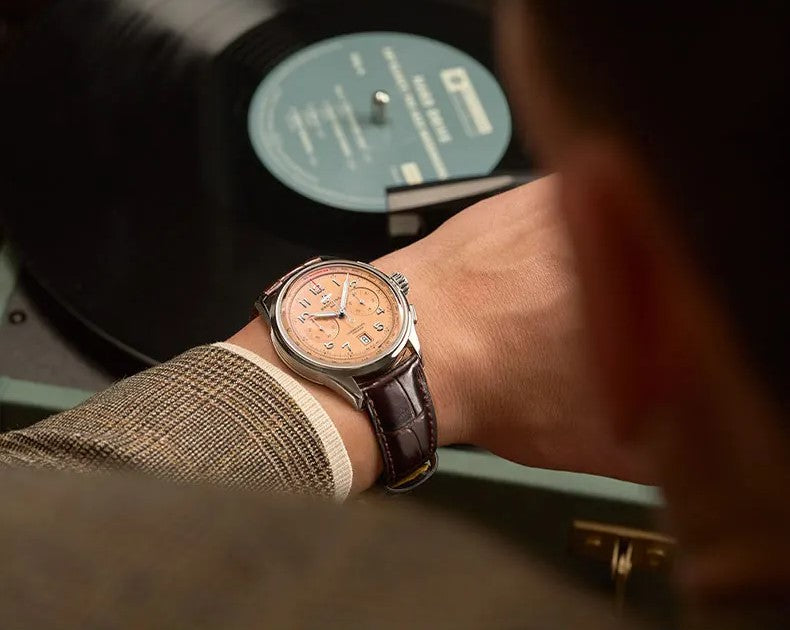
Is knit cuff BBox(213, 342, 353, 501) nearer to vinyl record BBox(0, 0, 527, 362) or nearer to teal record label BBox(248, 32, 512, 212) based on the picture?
vinyl record BBox(0, 0, 527, 362)

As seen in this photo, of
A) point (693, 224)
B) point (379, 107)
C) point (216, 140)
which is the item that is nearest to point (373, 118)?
point (379, 107)

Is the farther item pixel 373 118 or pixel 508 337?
pixel 373 118

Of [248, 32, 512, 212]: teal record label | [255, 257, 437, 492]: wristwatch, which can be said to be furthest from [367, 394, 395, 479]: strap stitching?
[248, 32, 512, 212]: teal record label

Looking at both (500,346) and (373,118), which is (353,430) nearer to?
(500,346)

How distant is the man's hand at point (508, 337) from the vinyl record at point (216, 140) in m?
0.12

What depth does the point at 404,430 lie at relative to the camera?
2.30ft

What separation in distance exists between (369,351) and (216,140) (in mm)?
388

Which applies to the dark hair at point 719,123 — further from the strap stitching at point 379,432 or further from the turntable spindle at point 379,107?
the turntable spindle at point 379,107

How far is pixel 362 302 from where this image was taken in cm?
74

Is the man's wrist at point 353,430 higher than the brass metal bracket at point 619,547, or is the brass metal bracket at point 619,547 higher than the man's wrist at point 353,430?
the man's wrist at point 353,430

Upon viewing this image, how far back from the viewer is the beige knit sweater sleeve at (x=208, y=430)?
2.02ft

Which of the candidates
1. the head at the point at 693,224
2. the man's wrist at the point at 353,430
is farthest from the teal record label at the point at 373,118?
the head at the point at 693,224

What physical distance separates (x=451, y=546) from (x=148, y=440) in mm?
469

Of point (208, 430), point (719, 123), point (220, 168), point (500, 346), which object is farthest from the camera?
point (220, 168)
